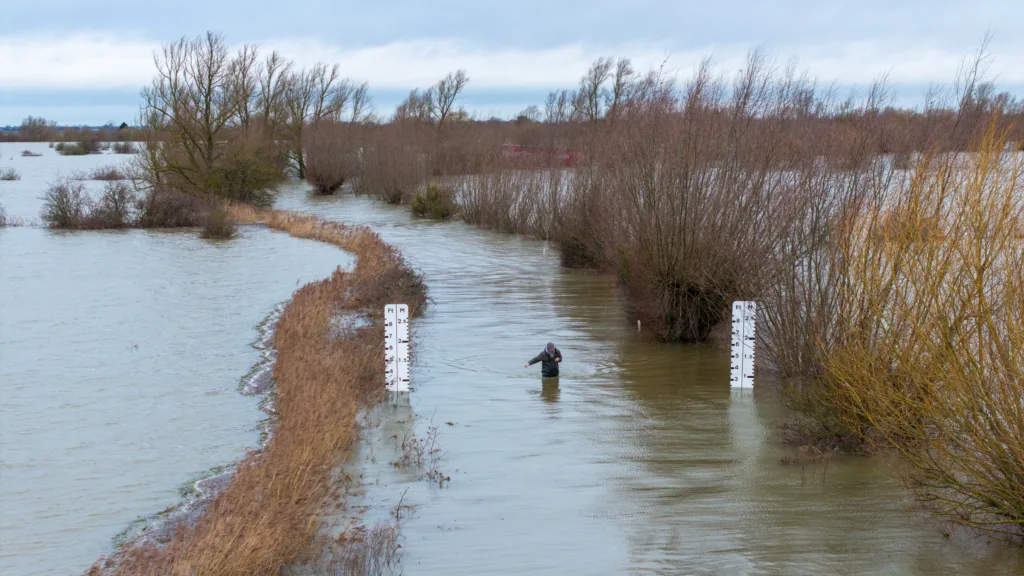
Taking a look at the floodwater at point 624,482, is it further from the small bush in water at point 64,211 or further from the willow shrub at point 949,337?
the small bush in water at point 64,211

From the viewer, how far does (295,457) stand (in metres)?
10.5

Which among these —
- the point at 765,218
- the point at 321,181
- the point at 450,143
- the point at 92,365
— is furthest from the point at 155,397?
the point at 321,181

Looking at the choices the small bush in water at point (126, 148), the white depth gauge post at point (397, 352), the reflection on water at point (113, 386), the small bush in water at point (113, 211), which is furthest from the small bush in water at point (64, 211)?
the white depth gauge post at point (397, 352)

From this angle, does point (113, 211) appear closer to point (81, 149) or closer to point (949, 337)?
point (949, 337)

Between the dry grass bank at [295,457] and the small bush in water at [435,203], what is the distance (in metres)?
28.1

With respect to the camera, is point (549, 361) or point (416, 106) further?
point (416, 106)

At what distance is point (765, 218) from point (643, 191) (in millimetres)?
2619

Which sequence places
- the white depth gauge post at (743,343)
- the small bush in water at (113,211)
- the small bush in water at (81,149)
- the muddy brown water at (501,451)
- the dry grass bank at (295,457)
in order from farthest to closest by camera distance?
1. the small bush in water at (81,149)
2. the small bush in water at (113,211)
3. the white depth gauge post at (743,343)
4. the muddy brown water at (501,451)
5. the dry grass bank at (295,457)

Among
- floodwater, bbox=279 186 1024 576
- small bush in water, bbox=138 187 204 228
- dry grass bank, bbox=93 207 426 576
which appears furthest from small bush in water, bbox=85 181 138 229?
floodwater, bbox=279 186 1024 576

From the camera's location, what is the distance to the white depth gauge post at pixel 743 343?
48.5 feet

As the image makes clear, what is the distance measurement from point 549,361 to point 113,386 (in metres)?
7.62

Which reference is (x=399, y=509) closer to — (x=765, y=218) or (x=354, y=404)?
(x=354, y=404)

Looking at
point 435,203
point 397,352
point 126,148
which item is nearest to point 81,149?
point 126,148

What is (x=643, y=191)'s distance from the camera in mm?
18703
